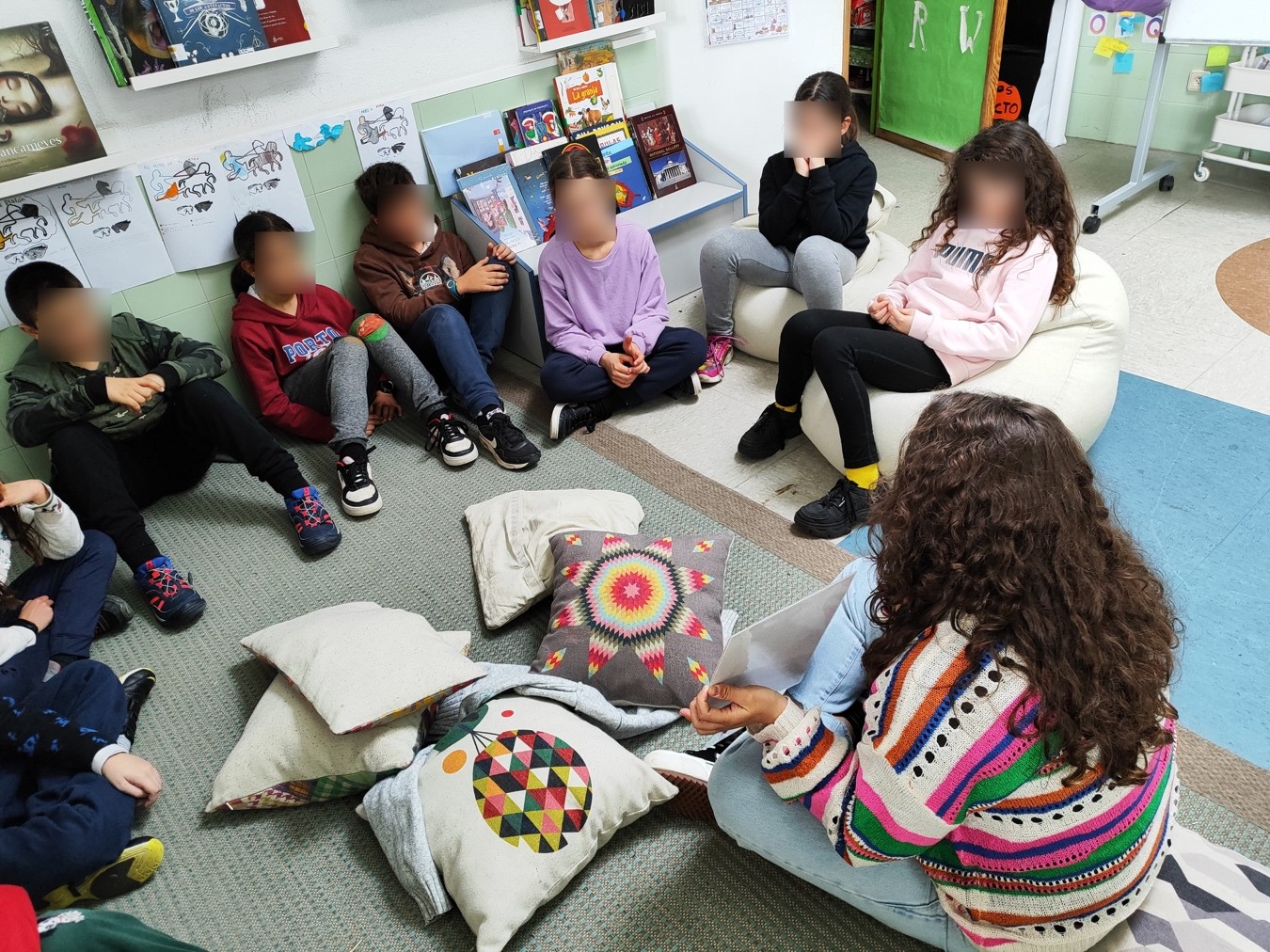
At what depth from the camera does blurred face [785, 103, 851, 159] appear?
2.29 m

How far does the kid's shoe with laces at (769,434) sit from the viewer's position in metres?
2.17

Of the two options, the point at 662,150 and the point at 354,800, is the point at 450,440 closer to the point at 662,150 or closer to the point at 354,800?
the point at 354,800

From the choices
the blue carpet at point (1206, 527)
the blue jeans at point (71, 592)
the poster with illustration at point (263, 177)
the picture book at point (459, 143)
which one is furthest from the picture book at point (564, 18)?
the blue jeans at point (71, 592)

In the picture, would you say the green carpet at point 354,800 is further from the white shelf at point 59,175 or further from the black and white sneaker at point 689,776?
the white shelf at point 59,175

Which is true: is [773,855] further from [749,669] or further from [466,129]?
[466,129]

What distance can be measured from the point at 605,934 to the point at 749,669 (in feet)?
1.64

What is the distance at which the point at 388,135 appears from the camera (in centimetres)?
247

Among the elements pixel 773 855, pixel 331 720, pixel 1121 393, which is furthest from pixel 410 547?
pixel 1121 393

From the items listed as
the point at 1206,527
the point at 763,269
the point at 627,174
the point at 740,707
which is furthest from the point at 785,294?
the point at 740,707

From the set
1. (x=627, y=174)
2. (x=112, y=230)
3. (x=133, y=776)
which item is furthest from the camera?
(x=627, y=174)

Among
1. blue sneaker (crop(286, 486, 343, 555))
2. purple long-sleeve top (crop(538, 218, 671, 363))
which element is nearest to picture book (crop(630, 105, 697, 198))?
purple long-sleeve top (crop(538, 218, 671, 363))

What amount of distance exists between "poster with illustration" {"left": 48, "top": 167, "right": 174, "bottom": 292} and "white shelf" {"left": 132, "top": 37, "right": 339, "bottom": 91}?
0.22 metres

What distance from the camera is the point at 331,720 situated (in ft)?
4.46

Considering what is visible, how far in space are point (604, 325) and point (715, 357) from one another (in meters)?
0.36
